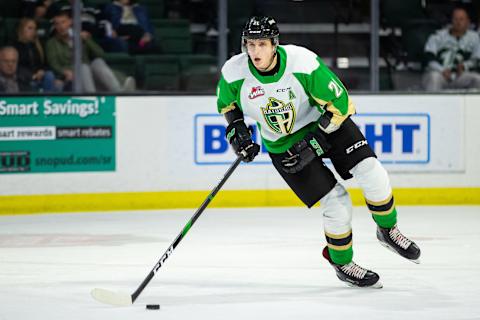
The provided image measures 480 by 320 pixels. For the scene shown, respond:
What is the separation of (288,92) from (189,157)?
133 inches

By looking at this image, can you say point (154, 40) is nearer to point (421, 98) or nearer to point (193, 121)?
point (193, 121)

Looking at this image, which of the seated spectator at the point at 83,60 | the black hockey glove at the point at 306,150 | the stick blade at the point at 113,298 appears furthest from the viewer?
the seated spectator at the point at 83,60

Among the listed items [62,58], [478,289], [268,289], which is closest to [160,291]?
[268,289]

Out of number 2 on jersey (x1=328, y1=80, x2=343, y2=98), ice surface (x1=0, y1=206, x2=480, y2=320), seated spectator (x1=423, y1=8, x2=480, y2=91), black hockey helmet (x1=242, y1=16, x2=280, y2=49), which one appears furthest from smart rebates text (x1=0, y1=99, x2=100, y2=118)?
number 2 on jersey (x1=328, y1=80, x2=343, y2=98)

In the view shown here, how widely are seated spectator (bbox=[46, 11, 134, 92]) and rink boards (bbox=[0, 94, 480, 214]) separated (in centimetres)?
17

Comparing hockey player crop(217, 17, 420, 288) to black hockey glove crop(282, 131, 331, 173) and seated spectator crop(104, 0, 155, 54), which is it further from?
seated spectator crop(104, 0, 155, 54)

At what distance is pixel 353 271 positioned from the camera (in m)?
4.86

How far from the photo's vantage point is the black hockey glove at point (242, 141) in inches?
191

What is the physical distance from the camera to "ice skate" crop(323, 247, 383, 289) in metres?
4.84

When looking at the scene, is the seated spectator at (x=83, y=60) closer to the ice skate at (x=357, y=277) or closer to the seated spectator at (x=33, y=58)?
the seated spectator at (x=33, y=58)

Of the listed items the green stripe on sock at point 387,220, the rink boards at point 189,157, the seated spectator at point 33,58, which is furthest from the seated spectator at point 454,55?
the green stripe on sock at point 387,220

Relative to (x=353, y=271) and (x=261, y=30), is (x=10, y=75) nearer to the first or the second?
(x=261, y=30)

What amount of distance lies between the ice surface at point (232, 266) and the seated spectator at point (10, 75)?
0.89 meters

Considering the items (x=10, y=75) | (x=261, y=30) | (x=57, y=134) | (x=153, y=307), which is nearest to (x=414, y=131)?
(x=57, y=134)
